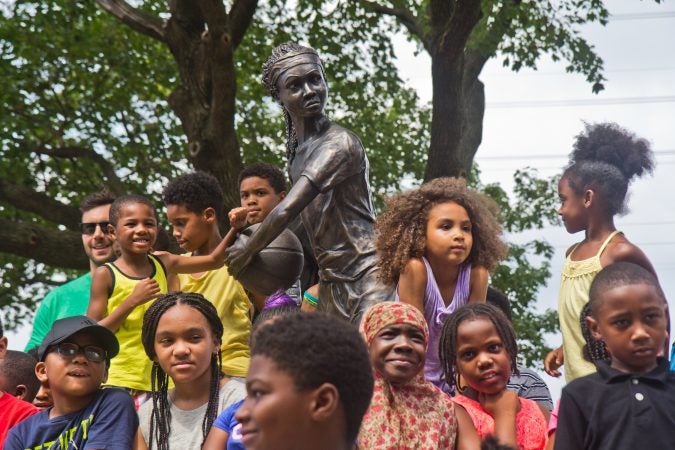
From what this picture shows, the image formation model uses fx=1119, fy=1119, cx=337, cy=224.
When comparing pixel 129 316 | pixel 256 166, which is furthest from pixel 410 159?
pixel 129 316

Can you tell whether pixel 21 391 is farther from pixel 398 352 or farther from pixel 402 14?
pixel 402 14

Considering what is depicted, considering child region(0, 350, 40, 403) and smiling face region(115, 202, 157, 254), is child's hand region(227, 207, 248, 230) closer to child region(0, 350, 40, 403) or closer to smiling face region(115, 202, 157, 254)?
smiling face region(115, 202, 157, 254)

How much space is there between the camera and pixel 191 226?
7.04 m

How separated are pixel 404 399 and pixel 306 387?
1428 millimetres

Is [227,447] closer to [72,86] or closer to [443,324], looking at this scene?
[443,324]

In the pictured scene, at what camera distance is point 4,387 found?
705cm

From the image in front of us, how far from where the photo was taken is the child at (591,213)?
19.4 ft

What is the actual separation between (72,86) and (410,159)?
5.50 m

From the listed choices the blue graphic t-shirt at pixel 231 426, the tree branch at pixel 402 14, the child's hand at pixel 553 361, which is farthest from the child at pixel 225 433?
the tree branch at pixel 402 14

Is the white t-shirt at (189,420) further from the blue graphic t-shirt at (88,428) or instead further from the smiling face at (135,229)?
the smiling face at (135,229)

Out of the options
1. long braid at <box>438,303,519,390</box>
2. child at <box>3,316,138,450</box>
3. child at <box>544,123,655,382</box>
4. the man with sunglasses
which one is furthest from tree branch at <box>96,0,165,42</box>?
long braid at <box>438,303,519,390</box>

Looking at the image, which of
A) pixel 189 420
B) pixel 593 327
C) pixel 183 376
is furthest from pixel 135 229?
pixel 593 327

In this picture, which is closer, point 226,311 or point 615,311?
point 615,311

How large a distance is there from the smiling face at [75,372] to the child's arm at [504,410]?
5.99ft
